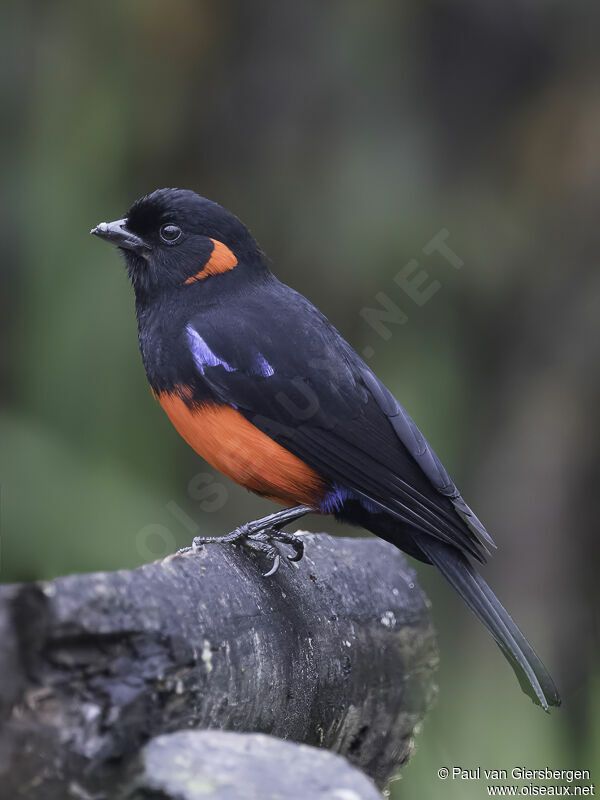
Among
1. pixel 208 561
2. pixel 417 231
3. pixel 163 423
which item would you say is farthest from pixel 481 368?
pixel 208 561

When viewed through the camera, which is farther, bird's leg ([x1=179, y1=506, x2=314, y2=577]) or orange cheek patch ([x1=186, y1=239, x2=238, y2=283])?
orange cheek patch ([x1=186, y1=239, x2=238, y2=283])

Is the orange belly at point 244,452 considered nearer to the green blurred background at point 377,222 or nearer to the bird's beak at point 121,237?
the bird's beak at point 121,237

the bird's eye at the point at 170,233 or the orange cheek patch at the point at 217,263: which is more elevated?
the orange cheek patch at the point at 217,263

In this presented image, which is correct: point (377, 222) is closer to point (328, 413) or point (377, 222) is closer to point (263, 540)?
point (328, 413)

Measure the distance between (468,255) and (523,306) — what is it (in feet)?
1.35

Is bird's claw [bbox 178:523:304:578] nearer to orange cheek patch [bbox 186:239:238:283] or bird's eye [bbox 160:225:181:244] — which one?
orange cheek patch [bbox 186:239:238:283]

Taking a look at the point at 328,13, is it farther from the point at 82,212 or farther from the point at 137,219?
the point at 137,219

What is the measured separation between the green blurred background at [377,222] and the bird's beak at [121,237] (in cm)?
Answer: 191

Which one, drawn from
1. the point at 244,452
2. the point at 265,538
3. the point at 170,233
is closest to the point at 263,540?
the point at 265,538

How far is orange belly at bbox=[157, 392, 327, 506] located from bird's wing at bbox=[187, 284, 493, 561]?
30mm

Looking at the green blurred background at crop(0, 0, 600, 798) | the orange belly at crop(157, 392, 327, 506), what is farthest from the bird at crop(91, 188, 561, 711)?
the green blurred background at crop(0, 0, 600, 798)

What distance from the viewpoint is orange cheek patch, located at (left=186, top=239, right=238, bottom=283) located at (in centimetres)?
350

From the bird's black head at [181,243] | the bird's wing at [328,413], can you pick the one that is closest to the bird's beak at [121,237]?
the bird's black head at [181,243]

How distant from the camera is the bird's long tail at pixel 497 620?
9.32 feet
